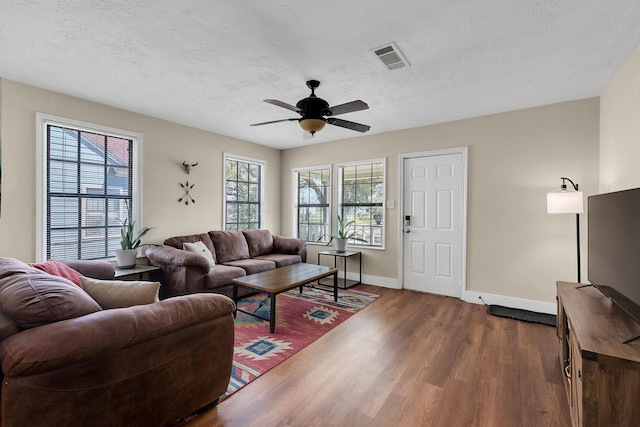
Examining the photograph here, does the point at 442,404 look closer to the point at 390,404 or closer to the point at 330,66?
the point at 390,404

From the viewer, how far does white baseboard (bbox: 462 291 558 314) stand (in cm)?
346

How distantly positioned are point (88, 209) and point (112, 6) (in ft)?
8.48

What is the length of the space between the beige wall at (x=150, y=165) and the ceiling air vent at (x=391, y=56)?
326 centimetres

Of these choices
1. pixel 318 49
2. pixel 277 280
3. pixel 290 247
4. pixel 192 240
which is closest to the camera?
pixel 318 49

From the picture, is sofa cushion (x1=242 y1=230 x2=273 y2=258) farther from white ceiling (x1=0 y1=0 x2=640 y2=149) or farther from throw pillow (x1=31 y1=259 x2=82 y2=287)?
throw pillow (x1=31 y1=259 x2=82 y2=287)

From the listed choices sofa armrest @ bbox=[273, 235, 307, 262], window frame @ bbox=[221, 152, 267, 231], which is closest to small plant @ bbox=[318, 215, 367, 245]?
sofa armrest @ bbox=[273, 235, 307, 262]

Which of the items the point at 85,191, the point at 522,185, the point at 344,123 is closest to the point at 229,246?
the point at 85,191

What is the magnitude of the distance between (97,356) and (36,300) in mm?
381

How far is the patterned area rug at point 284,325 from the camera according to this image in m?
2.32

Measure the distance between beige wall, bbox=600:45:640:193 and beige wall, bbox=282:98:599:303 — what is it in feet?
0.86

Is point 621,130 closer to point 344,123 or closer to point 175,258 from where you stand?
point 344,123

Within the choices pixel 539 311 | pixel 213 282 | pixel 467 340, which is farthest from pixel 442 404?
pixel 213 282

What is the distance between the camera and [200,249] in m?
4.01

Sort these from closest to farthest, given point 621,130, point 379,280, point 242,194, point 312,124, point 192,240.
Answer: point 621,130
point 312,124
point 192,240
point 379,280
point 242,194
